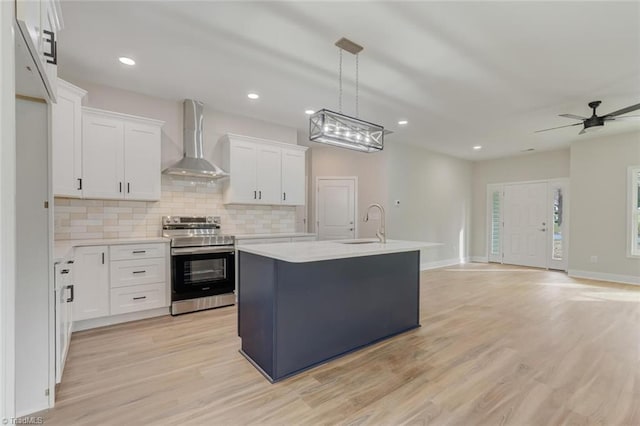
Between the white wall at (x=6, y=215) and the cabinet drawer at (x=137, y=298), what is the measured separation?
2766 millimetres

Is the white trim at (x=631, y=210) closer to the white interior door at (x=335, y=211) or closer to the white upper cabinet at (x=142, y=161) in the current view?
the white interior door at (x=335, y=211)

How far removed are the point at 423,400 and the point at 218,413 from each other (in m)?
1.35

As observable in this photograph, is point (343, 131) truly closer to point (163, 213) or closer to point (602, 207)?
point (163, 213)

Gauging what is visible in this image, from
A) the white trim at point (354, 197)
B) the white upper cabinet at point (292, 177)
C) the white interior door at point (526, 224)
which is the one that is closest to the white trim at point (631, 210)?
the white interior door at point (526, 224)

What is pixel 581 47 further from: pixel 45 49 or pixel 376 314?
pixel 45 49

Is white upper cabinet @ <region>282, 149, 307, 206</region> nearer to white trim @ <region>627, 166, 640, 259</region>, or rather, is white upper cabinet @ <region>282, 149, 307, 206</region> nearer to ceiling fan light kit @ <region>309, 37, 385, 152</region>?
ceiling fan light kit @ <region>309, 37, 385, 152</region>

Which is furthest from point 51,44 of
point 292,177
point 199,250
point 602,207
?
point 602,207

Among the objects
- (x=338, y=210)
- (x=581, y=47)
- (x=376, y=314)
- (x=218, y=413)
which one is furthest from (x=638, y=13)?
(x=338, y=210)

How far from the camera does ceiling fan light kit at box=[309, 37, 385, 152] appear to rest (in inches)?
107

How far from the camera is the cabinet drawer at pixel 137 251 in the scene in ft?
10.8

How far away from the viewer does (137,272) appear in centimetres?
344

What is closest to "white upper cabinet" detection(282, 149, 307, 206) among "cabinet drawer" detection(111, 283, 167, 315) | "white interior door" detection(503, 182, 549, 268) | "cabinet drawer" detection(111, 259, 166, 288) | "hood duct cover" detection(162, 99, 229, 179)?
"hood duct cover" detection(162, 99, 229, 179)

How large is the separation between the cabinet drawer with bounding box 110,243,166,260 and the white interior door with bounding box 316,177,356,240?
133 inches

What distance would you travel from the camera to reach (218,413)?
6.10 feet
